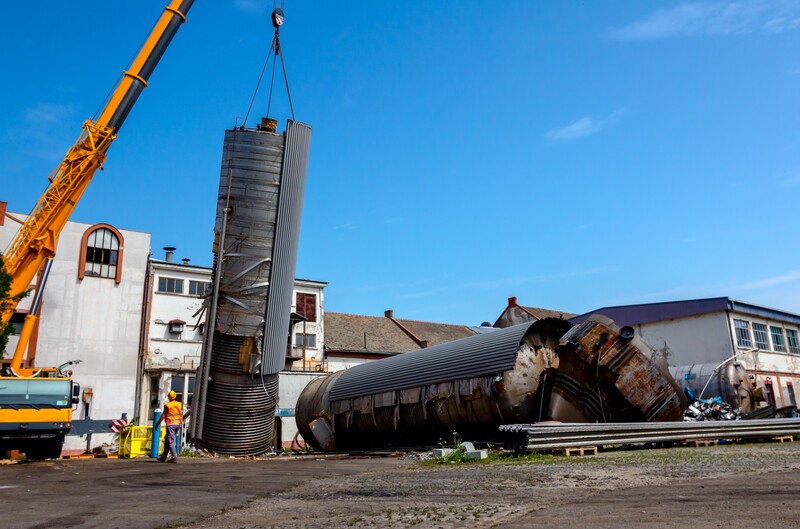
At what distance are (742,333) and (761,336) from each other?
2.33 meters

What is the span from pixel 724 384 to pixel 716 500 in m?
21.6

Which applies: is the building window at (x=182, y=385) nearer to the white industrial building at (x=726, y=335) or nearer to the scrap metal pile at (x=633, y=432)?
the white industrial building at (x=726, y=335)

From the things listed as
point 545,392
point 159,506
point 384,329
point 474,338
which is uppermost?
point 384,329

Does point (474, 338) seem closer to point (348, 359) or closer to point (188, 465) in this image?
point (188, 465)

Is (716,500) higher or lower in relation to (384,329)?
lower

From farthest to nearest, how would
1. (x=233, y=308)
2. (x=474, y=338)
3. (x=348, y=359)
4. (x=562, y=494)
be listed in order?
(x=348, y=359) → (x=474, y=338) → (x=233, y=308) → (x=562, y=494)

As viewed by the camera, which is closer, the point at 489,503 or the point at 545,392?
the point at 489,503

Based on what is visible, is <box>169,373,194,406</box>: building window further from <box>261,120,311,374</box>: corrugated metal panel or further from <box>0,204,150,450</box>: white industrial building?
<box>261,120,311,374</box>: corrugated metal panel

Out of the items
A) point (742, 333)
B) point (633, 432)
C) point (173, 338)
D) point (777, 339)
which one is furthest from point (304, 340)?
point (633, 432)

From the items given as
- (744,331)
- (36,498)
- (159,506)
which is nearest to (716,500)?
(159,506)

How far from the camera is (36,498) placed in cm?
844

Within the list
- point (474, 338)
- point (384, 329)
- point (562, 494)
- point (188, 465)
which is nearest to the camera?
point (562, 494)

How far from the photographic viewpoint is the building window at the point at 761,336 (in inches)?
1372

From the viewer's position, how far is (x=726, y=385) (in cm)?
2519
